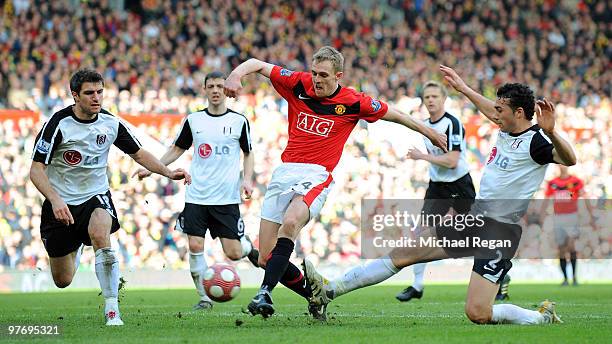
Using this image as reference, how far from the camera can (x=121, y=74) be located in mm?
21766

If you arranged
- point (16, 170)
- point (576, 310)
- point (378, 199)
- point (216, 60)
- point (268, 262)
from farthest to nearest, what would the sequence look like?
point (216, 60) < point (378, 199) < point (16, 170) < point (576, 310) < point (268, 262)

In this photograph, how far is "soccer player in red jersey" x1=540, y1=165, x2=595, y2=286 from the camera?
56.8ft

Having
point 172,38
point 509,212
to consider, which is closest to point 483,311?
point 509,212

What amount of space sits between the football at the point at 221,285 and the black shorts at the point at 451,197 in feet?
12.8

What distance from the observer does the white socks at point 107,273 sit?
900 cm

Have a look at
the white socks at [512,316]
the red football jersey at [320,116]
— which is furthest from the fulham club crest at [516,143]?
the white socks at [512,316]

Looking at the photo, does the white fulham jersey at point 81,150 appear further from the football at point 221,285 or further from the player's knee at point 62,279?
the football at point 221,285

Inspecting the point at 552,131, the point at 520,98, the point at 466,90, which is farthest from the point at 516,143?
the point at 552,131

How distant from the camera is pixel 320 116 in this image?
908cm

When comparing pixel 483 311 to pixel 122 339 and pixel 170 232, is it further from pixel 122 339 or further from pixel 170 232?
pixel 170 232

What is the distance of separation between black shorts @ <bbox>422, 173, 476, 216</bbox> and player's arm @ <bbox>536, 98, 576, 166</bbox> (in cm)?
446

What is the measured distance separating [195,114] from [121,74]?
10033 mm

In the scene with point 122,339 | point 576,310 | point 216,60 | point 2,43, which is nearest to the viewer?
point 122,339

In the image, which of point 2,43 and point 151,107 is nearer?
point 151,107
